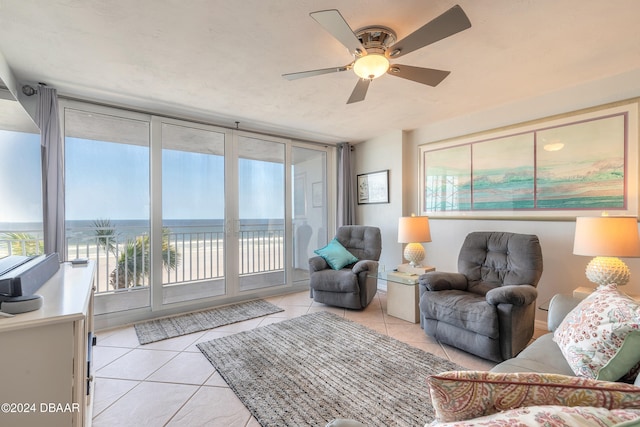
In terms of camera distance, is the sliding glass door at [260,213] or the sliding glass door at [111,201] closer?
the sliding glass door at [111,201]

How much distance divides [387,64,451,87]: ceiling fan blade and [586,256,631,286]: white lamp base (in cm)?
185

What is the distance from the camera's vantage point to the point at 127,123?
3236 millimetres

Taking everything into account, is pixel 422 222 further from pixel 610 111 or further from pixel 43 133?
pixel 43 133

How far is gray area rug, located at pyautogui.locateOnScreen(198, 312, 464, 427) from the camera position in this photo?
5.52ft

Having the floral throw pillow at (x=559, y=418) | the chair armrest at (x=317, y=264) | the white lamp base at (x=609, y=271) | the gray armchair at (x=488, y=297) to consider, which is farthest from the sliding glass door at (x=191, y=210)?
the white lamp base at (x=609, y=271)

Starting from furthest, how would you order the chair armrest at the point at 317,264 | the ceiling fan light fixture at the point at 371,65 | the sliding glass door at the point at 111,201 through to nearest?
the chair armrest at the point at 317,264 < the sliding glass door at the point at 111,201 < the ceiling fan light fixture at the point at 371,65

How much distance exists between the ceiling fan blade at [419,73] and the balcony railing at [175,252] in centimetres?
288

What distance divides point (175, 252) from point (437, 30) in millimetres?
3719

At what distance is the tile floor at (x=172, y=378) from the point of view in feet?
5.49

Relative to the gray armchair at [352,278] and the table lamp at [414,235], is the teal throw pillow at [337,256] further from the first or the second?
the table lamp at [414,235]

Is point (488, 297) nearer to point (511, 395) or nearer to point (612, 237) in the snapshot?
point (612, 237)

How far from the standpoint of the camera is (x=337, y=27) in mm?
1478

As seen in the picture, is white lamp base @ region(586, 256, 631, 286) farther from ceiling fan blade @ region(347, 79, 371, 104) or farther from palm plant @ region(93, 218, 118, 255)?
palm plant @ region(93, 218, 118, 255)

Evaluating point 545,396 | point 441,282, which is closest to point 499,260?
point 441,282
